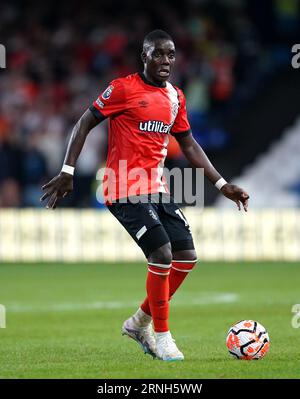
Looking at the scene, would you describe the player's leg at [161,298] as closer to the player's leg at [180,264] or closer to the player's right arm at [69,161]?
the player's leg at [180,264]

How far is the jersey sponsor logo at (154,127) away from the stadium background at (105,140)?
6.43 m

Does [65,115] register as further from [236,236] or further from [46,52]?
[236,236]

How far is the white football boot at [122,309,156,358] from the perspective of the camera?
9.18 meters

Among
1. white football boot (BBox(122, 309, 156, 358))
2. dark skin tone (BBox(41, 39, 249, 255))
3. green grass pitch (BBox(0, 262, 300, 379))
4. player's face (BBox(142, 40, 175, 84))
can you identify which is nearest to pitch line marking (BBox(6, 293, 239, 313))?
green grass pitch (BBox(0, 262, 300, 379))

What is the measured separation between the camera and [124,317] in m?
12.8

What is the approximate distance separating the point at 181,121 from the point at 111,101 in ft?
2.48

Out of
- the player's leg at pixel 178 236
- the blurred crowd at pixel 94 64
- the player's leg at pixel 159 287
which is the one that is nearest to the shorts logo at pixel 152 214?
the player's leg at pixel 159 287

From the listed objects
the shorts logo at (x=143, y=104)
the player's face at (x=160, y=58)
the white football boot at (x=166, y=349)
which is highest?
the player's face at (x=160, y=58)

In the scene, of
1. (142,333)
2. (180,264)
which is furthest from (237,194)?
(142,333)

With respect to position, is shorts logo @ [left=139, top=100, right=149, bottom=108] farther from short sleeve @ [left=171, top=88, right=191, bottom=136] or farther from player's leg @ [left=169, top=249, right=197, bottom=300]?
player's leg @ [left=169, top=249, right=197, bottom=300]

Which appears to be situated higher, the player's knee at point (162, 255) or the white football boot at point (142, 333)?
the player's knee at point (162, 255)

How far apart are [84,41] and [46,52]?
0.87m

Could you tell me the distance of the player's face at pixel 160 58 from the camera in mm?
9000
